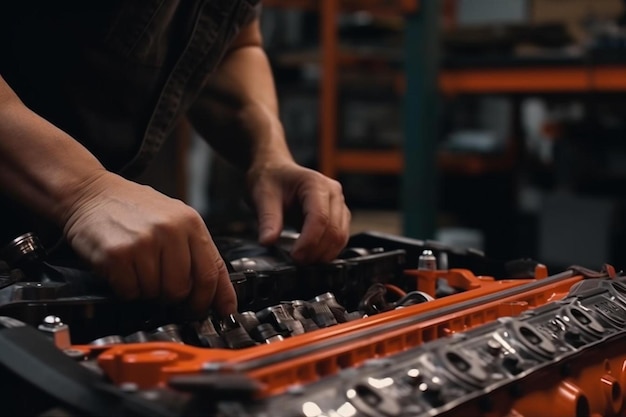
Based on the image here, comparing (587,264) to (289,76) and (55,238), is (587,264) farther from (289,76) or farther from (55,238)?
(55,238)

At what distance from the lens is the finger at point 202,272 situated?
0.75 meters

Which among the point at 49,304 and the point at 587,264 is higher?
the point at 49,304

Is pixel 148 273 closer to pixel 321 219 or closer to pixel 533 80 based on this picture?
pixel 321 219

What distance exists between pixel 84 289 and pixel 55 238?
0.22 metres

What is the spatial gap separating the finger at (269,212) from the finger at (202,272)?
0.26 metres

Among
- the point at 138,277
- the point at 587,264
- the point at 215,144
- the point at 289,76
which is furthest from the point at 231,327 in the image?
the point at 289,76

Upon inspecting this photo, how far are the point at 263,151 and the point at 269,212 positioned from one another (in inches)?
7.2

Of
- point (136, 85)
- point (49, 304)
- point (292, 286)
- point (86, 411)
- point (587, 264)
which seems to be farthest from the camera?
point (587, 264)

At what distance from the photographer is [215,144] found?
1.41 metres

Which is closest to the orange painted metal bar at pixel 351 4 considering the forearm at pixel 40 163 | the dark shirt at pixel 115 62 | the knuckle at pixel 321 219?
the dark shirt at pixel 115 62

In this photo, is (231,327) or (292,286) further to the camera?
(292,286)

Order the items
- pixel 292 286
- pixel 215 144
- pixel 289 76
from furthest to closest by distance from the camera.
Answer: pixel 289 76
pixel 215 144
pixel 292 286

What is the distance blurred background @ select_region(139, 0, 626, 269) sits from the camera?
8.13 ft

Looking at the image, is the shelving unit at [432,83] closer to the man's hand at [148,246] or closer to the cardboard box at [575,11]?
the cardboard box at [575,11]
